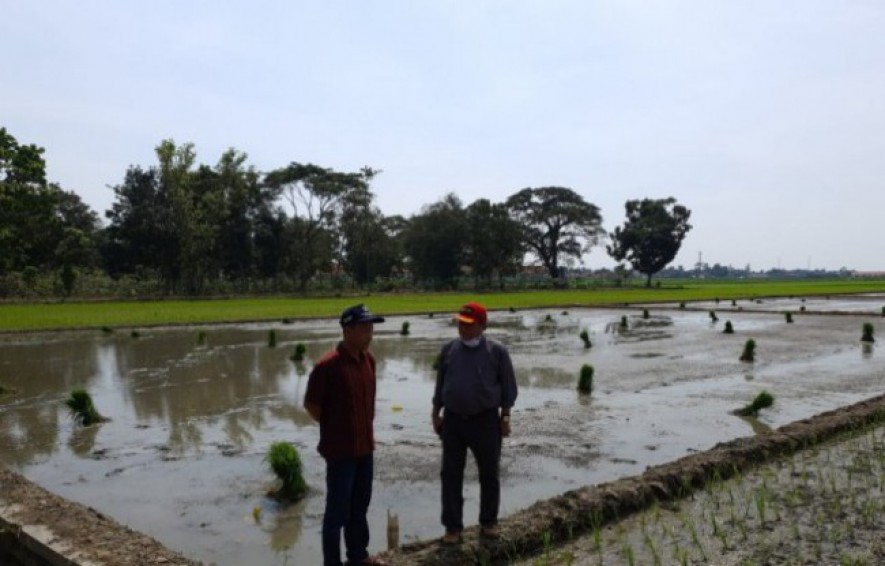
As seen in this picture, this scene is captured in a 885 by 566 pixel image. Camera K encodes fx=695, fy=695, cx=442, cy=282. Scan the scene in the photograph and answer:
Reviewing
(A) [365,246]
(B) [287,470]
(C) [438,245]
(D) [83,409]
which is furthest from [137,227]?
(B) [287,470]

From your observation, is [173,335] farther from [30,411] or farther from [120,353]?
[30,411]

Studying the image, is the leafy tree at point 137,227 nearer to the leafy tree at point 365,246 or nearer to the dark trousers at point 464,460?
the leafy tree at point 365,246

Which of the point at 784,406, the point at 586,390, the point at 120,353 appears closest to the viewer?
the point at 784,406

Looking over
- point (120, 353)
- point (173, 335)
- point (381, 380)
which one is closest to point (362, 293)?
point (173, 335)

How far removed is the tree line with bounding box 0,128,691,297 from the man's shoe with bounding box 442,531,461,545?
3543cm

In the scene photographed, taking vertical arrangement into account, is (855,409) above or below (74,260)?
below

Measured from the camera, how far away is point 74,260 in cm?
Answer: 4978

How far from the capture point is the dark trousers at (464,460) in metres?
4.80

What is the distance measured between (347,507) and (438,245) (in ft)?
207

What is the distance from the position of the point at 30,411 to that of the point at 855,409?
38.2ft

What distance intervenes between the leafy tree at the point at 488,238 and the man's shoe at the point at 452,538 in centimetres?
6242

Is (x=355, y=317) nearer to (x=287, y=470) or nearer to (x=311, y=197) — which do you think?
(x=287, y=470)

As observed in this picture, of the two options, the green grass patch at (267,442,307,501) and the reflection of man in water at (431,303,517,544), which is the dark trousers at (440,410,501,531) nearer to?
the reflection of man in water at (431,303,517,544)

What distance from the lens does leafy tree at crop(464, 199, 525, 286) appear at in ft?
220
